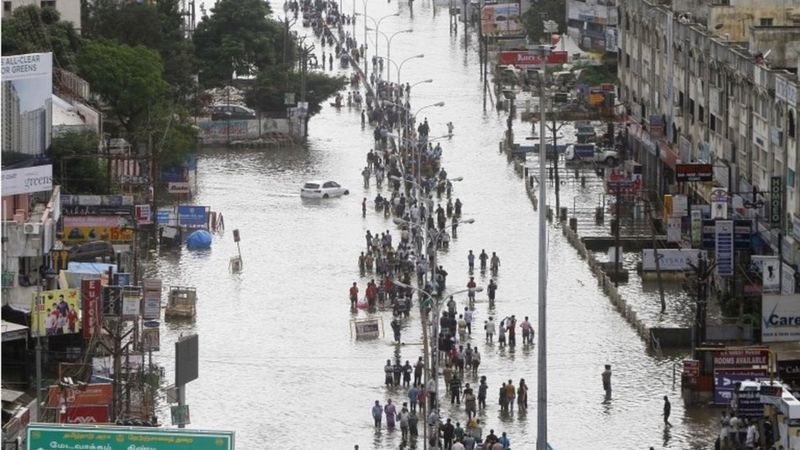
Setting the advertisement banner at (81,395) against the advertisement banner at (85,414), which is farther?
the advertisement banner at (81,395)

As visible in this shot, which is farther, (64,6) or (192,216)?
(64,6)

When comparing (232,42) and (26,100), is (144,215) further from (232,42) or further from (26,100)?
(232,42)

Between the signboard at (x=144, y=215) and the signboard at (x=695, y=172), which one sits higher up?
the signboard at (x=695, y=172)

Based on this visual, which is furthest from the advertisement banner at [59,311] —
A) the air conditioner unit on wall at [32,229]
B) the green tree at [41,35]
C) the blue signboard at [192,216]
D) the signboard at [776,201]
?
the green tree at [41,35]

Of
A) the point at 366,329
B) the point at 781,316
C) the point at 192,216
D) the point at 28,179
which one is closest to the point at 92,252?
the point at 28,179

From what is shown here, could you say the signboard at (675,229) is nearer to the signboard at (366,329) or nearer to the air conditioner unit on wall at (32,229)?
the signboard at (366,329)
